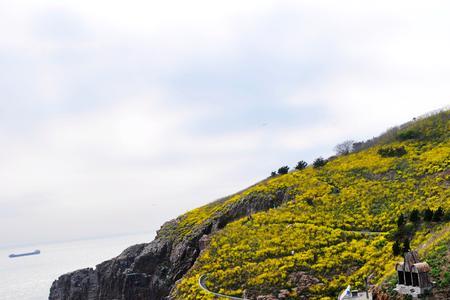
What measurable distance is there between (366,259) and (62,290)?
242 ft

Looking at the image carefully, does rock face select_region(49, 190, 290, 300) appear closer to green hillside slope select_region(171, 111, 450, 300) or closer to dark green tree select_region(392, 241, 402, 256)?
green hillside slope select_region(171, 111, 450, 300)

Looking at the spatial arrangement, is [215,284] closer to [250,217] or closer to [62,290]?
[250,217]

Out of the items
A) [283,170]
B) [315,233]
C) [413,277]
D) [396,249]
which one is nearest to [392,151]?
[283,170]

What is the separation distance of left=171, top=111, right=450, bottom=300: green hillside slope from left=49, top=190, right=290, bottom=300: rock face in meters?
2.87

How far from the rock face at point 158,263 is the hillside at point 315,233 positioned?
194 millimetres

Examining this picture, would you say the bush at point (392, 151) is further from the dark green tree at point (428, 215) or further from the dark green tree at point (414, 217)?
the dark green tree at point (428, 215)

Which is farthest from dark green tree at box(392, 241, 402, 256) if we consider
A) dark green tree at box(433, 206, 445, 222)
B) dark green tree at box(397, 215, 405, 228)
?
dark green tree at box(433, 206, 445, 222)

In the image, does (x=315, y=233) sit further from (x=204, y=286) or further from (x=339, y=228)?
(x=204, y=286)

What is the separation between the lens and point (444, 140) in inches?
3004

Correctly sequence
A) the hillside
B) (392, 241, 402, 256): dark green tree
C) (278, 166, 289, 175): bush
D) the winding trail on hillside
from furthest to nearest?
(278, 166, 289, 175): bush
the winding trail on hillside
the hillside
(392, 241, 402, 256): dark green tree

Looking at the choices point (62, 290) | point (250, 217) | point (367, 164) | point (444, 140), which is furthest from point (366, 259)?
point (62, 290)

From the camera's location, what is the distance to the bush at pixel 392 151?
77175 mm

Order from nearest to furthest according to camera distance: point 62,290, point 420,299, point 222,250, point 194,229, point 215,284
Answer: point 420,299
point 215,284
point 222,250
point 194,229
point 62,290

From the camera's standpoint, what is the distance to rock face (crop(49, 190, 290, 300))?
76000mm
